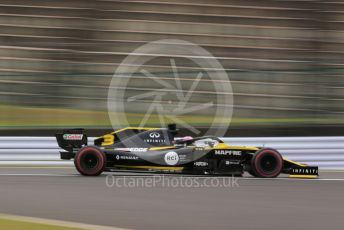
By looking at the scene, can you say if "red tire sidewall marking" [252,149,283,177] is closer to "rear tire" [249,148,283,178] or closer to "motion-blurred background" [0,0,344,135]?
"rear tire" [249,148,283,178]

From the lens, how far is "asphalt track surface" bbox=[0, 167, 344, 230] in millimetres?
6176

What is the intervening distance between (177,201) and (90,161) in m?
2.65

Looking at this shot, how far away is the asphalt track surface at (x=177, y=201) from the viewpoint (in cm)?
618

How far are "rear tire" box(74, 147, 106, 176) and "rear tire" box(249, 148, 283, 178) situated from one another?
7.48 ft

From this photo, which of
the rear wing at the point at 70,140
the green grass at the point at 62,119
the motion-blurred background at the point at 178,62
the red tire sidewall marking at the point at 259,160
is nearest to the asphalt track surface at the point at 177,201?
the red tire sidewall marking at the point at 259,160

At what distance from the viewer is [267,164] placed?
31.1 ft

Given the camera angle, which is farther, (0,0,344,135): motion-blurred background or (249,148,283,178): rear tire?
(0,0,344,135): motion-blurred background

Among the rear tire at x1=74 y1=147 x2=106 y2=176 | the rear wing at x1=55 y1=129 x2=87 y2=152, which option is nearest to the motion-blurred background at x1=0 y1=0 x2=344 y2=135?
the rear wing at x1=55 y1=129 x2=87 y2=152

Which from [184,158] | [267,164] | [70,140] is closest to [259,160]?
[267,164]

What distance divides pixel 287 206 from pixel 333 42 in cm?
1141

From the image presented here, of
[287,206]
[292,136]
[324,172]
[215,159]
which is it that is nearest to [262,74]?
[292,136]

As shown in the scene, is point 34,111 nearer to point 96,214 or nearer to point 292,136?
point 292,136

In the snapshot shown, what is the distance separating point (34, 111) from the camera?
13.2 meters

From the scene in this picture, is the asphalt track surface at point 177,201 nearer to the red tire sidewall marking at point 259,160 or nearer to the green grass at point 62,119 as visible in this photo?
the red tire sidewall marking at point 259,160
